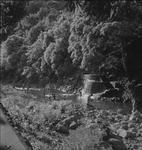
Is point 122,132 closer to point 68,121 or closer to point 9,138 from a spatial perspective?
point 68,121

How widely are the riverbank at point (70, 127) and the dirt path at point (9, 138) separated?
0.64 metres

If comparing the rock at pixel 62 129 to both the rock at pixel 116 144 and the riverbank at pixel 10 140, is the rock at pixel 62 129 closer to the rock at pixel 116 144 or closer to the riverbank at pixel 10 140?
the rock at pixel 116 144

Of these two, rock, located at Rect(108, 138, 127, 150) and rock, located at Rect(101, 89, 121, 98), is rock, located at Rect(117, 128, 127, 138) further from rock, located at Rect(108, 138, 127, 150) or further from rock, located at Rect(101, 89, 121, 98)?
rock, located at Rect(101, 89, 121, 98)

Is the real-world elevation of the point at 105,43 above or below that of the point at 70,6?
below

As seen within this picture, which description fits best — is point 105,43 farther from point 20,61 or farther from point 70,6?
point 20,61

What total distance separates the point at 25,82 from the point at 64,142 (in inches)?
1150

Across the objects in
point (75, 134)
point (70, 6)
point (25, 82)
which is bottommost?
point (25, 82)

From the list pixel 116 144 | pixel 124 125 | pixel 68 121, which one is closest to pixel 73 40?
pixel 124 125

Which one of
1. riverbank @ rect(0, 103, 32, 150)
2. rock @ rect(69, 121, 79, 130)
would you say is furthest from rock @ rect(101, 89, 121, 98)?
riverbank @ rect(0, 103, 32, 150)

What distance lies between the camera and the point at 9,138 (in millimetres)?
7793

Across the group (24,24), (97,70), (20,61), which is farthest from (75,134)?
(24,24)

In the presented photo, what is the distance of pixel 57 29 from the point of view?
33.1m

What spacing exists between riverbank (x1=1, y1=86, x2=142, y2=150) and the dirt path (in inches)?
25.3

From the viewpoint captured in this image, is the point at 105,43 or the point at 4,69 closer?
the point at 105,43
